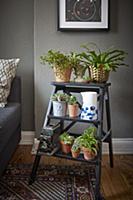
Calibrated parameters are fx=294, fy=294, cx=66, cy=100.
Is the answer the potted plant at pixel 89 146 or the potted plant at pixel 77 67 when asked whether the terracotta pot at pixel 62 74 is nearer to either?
the potted plant at pixel 77 67

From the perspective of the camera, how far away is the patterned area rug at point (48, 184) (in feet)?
7.17

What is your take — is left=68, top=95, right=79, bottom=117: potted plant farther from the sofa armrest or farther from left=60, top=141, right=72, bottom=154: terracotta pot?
the sofa armrest

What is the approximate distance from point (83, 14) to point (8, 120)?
1.33 m

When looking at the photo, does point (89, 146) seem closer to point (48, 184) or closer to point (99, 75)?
point (48, 184)

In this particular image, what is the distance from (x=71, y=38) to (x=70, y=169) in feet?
4.28

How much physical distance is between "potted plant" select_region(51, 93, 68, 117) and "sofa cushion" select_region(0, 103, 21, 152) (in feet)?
1.26

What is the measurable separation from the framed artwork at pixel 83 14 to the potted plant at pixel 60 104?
861 mm

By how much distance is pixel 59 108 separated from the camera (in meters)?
2.43

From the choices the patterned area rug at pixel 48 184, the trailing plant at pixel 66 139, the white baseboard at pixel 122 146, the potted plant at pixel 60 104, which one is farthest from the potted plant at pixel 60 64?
the white baseboard at pixel 122 146

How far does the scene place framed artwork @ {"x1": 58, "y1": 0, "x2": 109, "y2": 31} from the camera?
9.55 feet

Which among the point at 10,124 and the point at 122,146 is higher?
the point at 10,124

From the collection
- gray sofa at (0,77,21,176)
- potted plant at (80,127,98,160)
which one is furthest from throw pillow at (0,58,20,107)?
potted plant at (80,127,98,160)

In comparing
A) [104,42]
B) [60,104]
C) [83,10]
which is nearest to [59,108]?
[60,104]

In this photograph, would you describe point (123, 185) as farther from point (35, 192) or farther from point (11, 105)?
point (11, 105)
